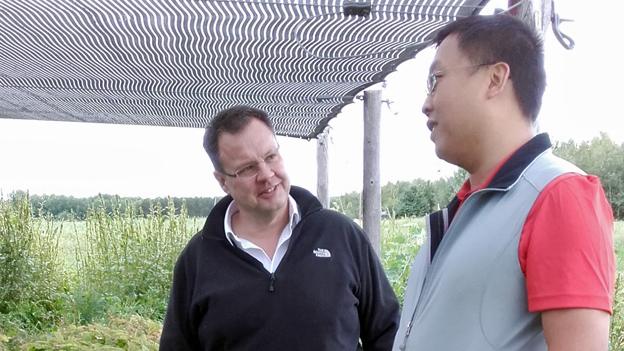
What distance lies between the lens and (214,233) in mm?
2598

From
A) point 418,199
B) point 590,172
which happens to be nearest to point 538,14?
point 590,172

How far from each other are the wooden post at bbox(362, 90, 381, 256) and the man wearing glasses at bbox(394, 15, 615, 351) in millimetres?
2849

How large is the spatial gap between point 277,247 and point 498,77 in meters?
1.27

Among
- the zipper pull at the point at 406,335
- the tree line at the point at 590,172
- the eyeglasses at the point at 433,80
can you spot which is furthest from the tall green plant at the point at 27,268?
the eyeglasses at the point at 433,80

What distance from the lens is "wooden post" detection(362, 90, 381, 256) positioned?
14.6ft

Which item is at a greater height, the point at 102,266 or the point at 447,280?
the point at 447,280

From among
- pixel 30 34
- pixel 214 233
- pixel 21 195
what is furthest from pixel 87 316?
pixel 214 233

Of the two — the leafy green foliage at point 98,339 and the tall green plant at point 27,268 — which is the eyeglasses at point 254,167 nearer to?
the leafy green foliage at point 98,339

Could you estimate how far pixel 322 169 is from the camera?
253 inches

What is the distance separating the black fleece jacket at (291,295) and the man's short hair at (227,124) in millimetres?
193

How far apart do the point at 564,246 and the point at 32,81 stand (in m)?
4.32

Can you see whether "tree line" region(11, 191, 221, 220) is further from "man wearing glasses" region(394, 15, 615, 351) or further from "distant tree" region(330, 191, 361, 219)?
"man wearing glasses" region(394, 15, 615, 351)

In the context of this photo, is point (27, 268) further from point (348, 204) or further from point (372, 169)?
point (372, 169)

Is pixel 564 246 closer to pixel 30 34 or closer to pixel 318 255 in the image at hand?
pixel 318 255
